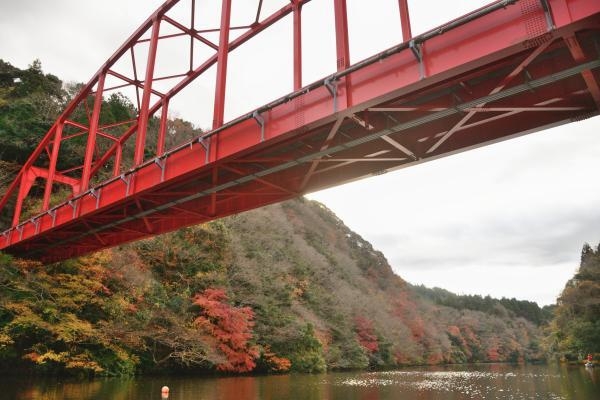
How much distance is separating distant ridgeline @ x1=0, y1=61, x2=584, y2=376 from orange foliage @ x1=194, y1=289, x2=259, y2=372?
3.0 inches

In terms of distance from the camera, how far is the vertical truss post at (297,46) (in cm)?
1197

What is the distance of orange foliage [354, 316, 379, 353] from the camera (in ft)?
169

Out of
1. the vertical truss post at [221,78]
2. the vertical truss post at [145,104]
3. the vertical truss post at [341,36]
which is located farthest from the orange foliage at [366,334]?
the vertical truss post at [341,36]

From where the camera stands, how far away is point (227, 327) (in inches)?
1099

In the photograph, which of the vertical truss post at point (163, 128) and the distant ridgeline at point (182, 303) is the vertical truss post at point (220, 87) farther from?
the distant ridgeline at point (182, 303)

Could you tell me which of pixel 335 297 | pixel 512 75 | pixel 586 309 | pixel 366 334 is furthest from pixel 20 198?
pixel 586 309

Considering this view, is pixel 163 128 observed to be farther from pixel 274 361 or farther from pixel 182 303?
pixel 274 361

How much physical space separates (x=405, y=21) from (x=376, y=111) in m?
1.92

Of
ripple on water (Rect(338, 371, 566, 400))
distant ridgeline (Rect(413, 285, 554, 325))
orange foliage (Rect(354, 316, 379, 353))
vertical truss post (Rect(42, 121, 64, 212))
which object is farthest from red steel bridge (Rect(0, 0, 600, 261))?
distant ridgeline (Rect(413, 285, 554, 325))

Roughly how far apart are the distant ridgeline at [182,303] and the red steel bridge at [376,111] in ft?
18.7

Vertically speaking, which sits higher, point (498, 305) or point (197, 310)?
point (498, 305)

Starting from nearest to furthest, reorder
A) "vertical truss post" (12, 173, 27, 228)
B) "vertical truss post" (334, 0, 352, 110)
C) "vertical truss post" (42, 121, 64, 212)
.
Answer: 1. "vertical truss post" (334, 0, 352, 110)
2. "vertical truss post" (42, 121, 64, 212)
3. "vertical truss post" (12, 173, 27, 228)

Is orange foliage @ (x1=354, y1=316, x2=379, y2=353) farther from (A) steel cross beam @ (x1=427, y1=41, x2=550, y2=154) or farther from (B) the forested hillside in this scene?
(A) steel cross beam @ (x1=427, y1=41, x2=550, y2=154)

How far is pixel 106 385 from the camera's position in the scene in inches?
764
